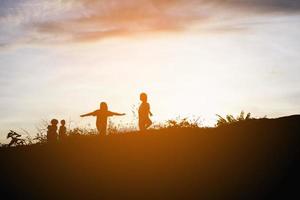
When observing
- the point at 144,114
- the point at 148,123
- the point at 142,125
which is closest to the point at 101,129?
the point at 142,125

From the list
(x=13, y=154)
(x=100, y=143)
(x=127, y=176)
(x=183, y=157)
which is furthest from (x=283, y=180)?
(x=13, y=154)

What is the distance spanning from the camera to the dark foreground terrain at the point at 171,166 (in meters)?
16.0

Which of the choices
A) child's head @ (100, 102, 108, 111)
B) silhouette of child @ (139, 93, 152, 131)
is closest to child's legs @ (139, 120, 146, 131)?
silhouette of child @ (139, 93, 152, 131)

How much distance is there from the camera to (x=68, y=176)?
60.1ft

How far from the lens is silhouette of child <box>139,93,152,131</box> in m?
20.2

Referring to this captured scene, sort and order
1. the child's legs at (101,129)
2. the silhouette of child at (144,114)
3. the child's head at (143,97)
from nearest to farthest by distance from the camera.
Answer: the silhouette of child at (144,114) < the child's head at (143,97) < the child's legs at (101,129)

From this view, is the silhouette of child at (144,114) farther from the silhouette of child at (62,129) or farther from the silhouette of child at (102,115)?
the silhouette of child at (62,129)

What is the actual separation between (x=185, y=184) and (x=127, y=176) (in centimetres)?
200

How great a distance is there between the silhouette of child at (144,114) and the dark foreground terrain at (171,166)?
125 centimetres

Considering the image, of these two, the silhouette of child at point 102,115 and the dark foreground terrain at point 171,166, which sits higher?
the silhouette of child at point 102,115

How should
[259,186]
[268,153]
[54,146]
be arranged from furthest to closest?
[54,146]
[268,153]
[259,186]

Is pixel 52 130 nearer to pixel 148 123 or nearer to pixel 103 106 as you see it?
pixel 103 106

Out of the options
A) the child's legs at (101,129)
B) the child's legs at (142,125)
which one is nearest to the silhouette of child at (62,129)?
the child's legs at (101,129)

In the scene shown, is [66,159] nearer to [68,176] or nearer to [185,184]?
[68,176]
